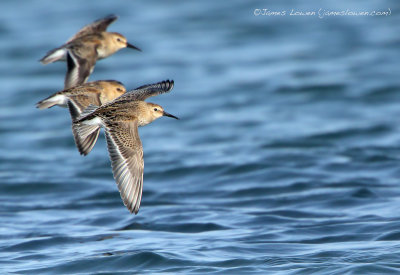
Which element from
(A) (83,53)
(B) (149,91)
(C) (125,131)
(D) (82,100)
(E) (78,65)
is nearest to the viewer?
(C) (125,131)

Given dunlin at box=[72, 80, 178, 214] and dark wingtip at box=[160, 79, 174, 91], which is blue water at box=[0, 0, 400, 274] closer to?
dunlin at box=[72, 80, 178, 214]

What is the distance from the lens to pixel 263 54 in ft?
63.6

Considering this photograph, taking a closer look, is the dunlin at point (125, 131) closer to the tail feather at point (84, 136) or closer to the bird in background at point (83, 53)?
the tail feather at point (84, 136)

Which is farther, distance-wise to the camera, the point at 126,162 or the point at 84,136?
the point at 84,136

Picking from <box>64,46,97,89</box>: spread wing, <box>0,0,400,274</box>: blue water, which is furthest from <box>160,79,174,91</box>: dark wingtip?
<box>0,0,400,274</box>: blue water

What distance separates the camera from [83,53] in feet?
29.9

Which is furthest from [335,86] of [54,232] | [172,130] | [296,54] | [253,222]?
[54,232]

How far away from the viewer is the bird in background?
351 inches

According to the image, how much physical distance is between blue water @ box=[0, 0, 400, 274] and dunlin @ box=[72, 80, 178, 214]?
1072mm

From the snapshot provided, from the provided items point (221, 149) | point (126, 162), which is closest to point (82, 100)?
point (126, 162)

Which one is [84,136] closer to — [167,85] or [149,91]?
[149,91]

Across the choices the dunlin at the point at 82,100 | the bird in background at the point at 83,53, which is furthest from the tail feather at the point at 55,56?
the dunlin at the point at 82,100

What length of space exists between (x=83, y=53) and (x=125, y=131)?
78.9 inches

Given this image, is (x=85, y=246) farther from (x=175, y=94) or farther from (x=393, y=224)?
(x=175, y=94)
